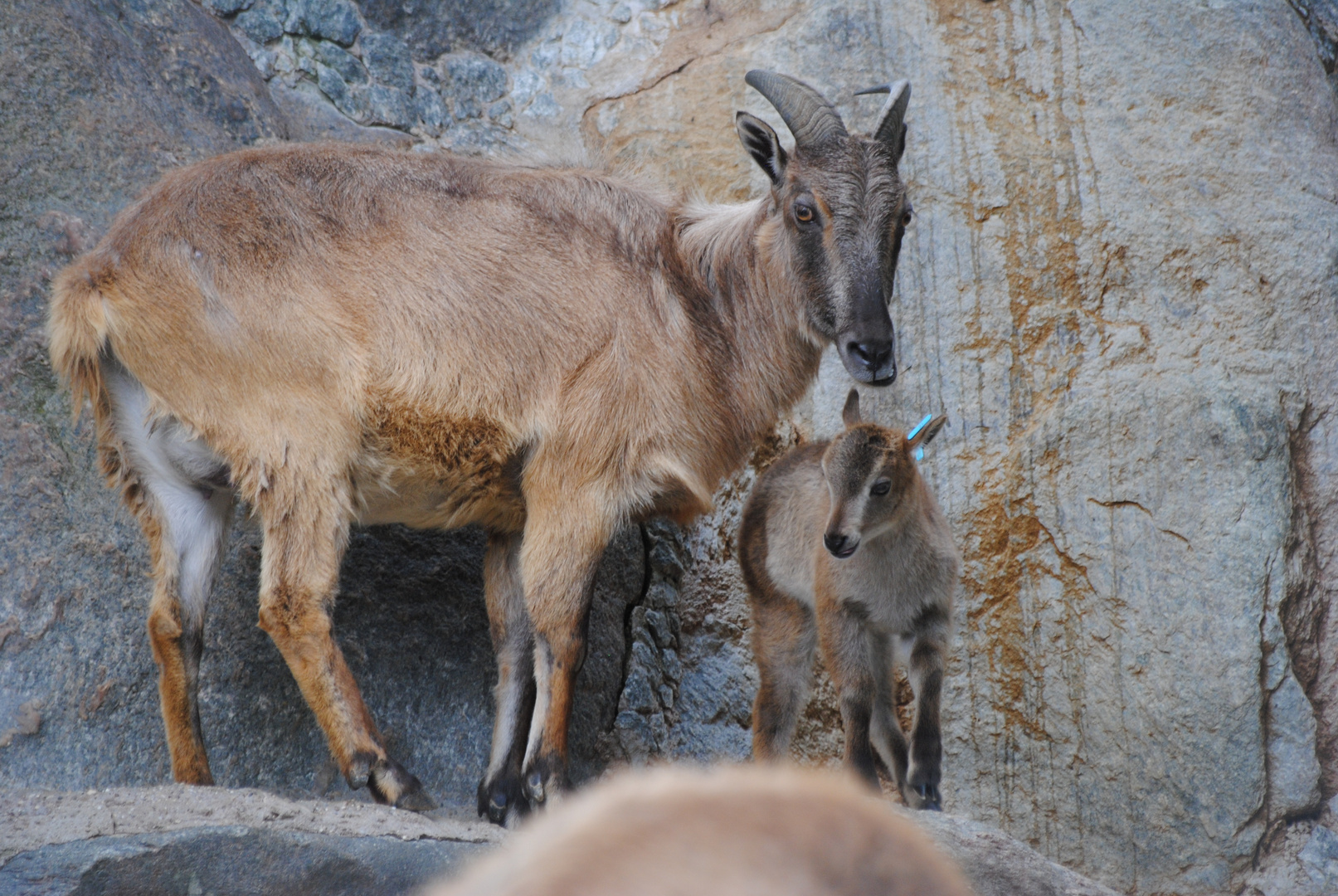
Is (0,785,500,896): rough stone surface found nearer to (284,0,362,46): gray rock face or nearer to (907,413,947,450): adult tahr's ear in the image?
(907,413,947,450): adult tahr's ear

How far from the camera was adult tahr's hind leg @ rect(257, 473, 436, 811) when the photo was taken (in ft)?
13.6

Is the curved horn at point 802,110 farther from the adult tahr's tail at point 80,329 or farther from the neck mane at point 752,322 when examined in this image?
the adult tahr's tail at point 80,329

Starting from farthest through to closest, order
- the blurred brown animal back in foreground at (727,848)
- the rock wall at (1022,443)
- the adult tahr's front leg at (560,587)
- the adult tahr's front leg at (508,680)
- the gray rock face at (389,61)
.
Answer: the gray rock face at (389,61) < the rock wall at (1022,443) < the adult tahr's front leg at (508,680) < the adult tahr's front leg at (560,587) < the blurred brown animal back in foreground at (727,848)

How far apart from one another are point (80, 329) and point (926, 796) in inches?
151

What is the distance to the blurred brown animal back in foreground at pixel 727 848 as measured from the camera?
39.6 inches

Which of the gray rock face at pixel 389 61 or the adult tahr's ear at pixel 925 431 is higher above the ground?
the gray rock face at pixel 389 61

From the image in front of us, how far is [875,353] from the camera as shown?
4711mm

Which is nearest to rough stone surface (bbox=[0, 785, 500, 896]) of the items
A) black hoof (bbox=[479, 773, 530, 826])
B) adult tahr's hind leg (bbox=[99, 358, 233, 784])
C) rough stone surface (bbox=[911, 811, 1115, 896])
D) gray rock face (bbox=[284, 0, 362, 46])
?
adult tahr's hind leg (bbox=[99, 358, 233, 784])

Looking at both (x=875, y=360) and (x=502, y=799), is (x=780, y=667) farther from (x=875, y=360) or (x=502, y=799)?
(x=875, y=360)

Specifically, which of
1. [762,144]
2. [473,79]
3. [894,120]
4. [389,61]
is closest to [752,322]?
[762,144]

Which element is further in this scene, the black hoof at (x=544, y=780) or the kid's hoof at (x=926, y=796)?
the kid's hoof at (x=926, y=796)

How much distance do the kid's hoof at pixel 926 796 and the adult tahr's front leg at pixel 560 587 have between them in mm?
1458

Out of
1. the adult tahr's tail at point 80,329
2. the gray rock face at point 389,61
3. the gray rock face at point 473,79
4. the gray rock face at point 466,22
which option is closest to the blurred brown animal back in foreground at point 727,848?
the adult tahr's tail at point 80,329

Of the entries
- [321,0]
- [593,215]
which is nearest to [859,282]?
[593,215]
